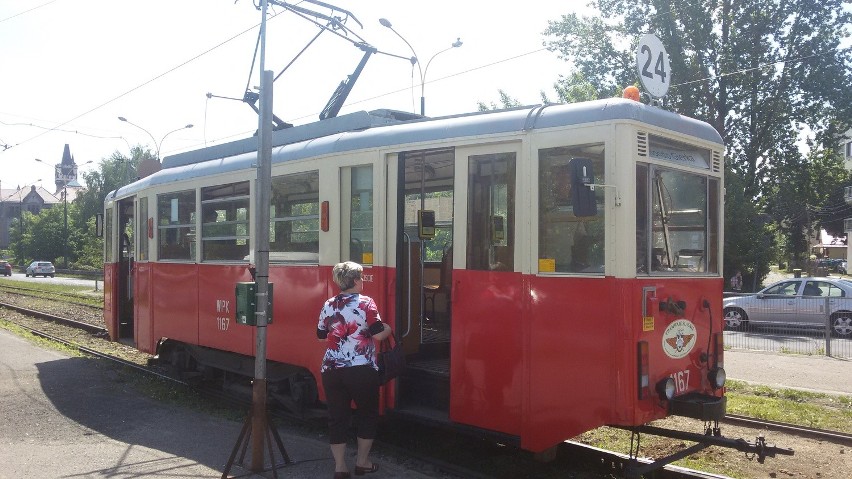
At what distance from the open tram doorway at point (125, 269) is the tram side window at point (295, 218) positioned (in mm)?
5013

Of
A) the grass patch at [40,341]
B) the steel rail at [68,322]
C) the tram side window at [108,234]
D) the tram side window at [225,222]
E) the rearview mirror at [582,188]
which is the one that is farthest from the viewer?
the steel rail at [68,322]

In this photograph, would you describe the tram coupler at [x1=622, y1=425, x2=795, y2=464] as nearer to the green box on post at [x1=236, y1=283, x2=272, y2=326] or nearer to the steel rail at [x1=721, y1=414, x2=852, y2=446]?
the steel rail at [x1=721, y1=414, x2=852, y2=446]

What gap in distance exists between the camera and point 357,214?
279 inches

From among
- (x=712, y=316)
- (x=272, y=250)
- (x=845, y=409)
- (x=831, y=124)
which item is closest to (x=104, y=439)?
(x=272, y=250)

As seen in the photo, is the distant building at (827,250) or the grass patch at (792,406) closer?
the grass patch at (792,406)

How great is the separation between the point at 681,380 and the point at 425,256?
285 cm

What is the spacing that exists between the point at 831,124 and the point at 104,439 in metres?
33.7

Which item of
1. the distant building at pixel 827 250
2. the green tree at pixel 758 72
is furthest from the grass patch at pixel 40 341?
the distant building at pixel 827 250

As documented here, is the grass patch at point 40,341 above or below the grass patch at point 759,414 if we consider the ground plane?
below

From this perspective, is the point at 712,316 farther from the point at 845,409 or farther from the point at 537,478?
the point at 845,409

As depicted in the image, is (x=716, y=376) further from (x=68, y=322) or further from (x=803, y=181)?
(x=803, y=181)

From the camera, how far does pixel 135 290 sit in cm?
1105

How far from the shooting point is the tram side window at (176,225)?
9.41m

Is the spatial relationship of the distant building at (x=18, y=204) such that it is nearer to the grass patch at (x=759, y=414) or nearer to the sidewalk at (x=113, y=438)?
the sidewalk at (x=113, y=438)
